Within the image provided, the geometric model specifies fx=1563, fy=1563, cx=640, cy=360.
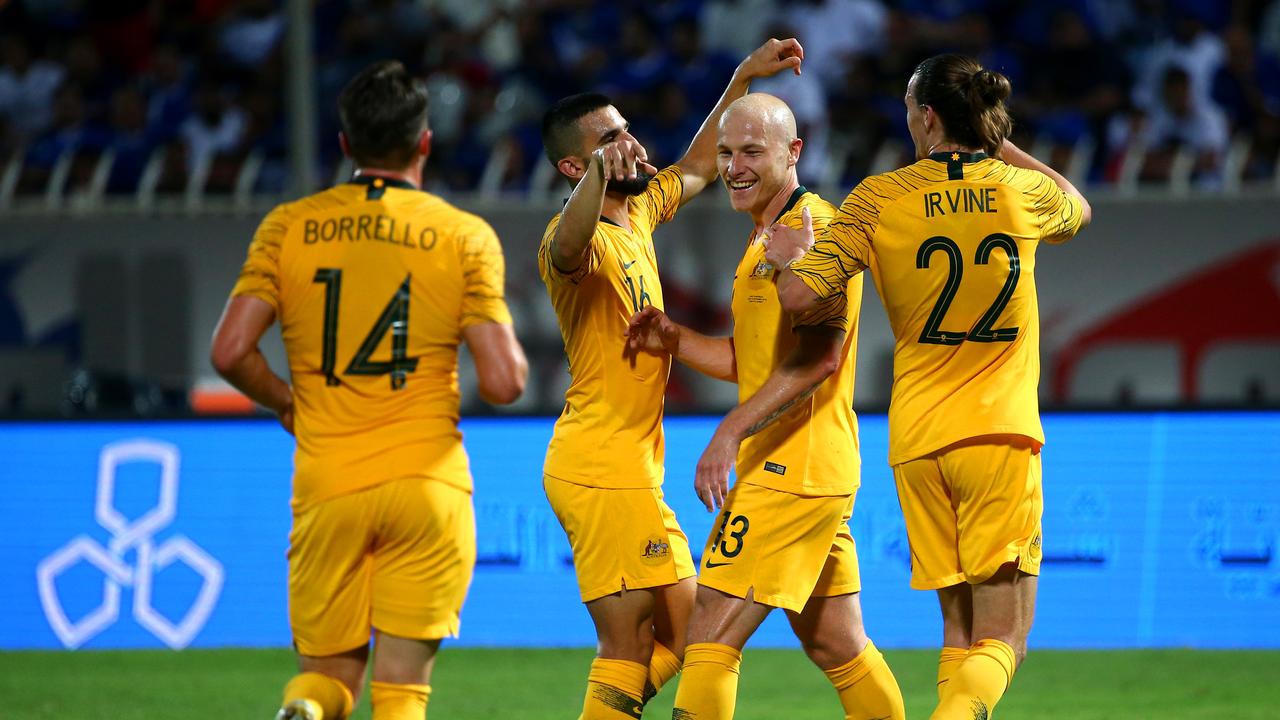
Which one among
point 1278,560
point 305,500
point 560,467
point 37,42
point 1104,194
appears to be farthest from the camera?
point 37,42

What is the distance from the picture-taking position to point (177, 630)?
8727 mm

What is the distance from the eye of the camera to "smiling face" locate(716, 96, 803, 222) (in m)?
4.77

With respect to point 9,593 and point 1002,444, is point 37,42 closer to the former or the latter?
point 9,593

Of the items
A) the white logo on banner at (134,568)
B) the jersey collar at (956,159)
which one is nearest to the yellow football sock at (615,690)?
the jersey collar at (956,159)

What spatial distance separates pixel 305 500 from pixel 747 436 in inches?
50.1

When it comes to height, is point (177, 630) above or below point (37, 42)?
below

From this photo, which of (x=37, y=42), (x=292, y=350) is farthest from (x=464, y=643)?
(x=37, y=42)

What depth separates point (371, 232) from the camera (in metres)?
4.35

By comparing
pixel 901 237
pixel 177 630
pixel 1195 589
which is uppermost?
pixel 901 237

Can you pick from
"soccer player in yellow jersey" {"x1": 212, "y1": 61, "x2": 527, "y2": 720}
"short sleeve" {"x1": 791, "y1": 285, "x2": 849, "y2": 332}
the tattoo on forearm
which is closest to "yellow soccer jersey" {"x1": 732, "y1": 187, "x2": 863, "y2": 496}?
"short sleeve" {"x1": 791, "y1": 285, "x2": 849, "y2": 332}

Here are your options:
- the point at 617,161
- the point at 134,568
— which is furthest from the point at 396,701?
the point at 134,568

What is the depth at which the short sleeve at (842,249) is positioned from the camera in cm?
441

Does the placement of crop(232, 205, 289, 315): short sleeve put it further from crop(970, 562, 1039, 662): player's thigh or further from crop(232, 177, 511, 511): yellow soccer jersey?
crop(970, 562, 1039, 662): player's thigh

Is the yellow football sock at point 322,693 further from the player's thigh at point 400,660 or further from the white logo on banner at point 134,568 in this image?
the white logo on banner at point 134,568
